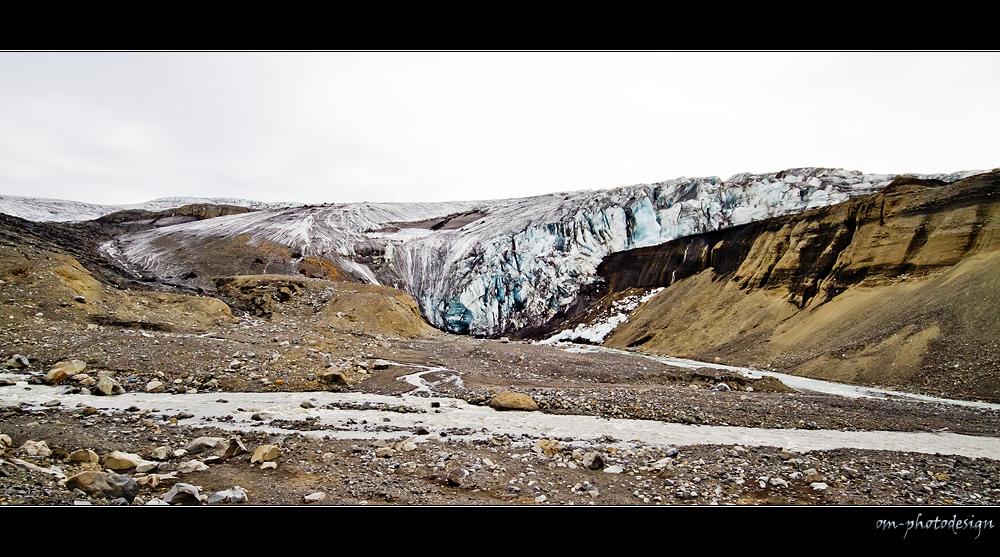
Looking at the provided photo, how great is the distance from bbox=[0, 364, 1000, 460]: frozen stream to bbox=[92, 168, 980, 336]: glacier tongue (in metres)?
29.7

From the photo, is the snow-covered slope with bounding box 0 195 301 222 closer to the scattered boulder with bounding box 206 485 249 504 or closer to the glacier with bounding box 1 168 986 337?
the glacier with bounding box 1 168 986 337

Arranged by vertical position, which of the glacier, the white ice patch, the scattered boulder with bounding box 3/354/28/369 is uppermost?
the glacier

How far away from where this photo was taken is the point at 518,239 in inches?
1751

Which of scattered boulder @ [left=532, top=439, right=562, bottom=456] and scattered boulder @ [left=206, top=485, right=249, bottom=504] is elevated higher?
scattered boulder @ [left=206, top=485, right=249, bottom=504]

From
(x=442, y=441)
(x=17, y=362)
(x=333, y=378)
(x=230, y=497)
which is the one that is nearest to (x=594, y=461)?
(x=442, y=441)

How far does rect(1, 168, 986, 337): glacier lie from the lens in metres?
37.9

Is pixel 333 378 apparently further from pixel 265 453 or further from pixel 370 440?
pixel 265 453

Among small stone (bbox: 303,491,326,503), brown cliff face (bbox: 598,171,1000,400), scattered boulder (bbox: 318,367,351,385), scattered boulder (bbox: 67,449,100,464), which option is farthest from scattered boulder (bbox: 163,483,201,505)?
brown cliff face (bbox: 598,171,1000,400)

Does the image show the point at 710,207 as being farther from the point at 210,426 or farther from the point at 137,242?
the point at 137,242

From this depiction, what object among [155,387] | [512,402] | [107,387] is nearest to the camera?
[107,387]

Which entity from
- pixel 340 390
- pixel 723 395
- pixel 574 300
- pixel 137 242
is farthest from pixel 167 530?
pixel 137 242

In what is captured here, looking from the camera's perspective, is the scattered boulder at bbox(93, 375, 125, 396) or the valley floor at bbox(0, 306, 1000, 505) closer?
the valley floor at bbox(0, 306, 1000, 505)

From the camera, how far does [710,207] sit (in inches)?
1587

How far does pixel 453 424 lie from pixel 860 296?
23065 millimetres
